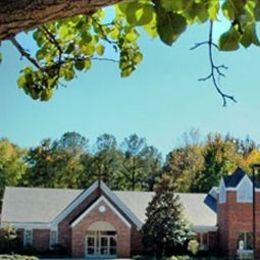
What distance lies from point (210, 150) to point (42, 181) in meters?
15.3

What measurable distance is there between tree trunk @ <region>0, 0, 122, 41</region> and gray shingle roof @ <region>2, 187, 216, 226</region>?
1432 inches

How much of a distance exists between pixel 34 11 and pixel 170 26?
1.19 feet

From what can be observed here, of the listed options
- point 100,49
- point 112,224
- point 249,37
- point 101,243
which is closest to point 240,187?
point 112,224

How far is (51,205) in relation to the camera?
39281 millimetres

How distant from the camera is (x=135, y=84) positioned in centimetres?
4756

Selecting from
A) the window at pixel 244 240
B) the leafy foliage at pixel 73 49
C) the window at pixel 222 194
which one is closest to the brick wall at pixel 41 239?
the window at pixel 222 194

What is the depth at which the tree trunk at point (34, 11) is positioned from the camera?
167cm

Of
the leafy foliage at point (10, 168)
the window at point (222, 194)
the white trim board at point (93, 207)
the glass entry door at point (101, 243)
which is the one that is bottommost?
the glass entry door at point (101, 243)

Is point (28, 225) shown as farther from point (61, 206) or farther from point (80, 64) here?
point (80, 64)

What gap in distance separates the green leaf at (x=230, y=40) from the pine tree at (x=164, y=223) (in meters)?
34.7

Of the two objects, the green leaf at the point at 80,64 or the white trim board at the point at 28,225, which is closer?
the green leaf at the point at 80,64

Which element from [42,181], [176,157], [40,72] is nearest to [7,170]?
[42,181]

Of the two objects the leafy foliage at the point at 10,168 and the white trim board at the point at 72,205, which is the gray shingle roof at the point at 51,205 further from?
the leafy foliage at the point at 10,168

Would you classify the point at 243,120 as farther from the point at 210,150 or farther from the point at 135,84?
the point at 135,84
